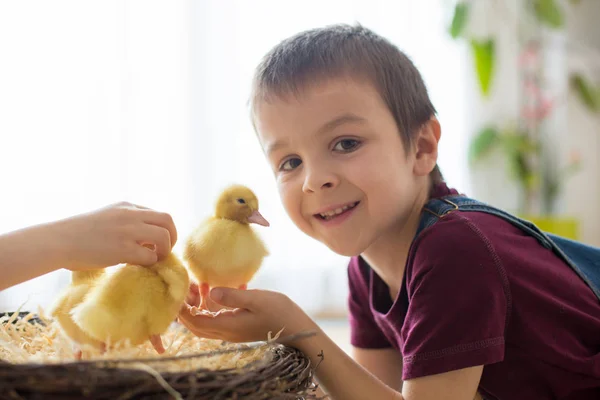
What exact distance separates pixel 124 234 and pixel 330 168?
34cm

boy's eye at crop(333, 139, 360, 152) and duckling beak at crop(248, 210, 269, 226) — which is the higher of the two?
boy's eye at crop(333, 139, 360, 152)

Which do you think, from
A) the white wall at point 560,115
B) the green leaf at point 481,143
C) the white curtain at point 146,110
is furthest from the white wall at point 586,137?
the white curtain at point 146,110

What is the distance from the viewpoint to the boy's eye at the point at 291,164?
1047 millimetres

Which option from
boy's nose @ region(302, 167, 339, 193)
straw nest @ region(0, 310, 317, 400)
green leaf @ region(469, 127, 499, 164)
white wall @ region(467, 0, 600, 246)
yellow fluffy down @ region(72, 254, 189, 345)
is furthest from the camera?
white wall @ region(467, 0, 600, 246)

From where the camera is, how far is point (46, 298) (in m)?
2.33

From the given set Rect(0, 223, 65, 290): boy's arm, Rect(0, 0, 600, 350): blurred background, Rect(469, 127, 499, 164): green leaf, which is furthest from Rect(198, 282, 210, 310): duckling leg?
Rect(469, 127, 499, 164): green leaf

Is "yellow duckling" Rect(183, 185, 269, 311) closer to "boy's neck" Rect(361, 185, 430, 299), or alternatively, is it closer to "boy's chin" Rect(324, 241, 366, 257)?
"boy's chin" Rect(324, 241, 366, 257)

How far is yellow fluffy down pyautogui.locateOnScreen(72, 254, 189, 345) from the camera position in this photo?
2.38 ft

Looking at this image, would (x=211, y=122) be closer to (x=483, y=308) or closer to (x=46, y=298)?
(x=46, y=298)

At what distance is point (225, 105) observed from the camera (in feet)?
8.57

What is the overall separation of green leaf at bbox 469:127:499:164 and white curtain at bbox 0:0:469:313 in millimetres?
534

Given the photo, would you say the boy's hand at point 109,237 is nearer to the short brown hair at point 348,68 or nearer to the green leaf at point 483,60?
the short brown hair at point 348,68

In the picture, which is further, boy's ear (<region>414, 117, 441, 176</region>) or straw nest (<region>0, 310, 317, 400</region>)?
boy's ear (<region>414, 117, 441, 176</region>)

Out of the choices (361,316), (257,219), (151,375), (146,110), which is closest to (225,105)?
(146,110)
